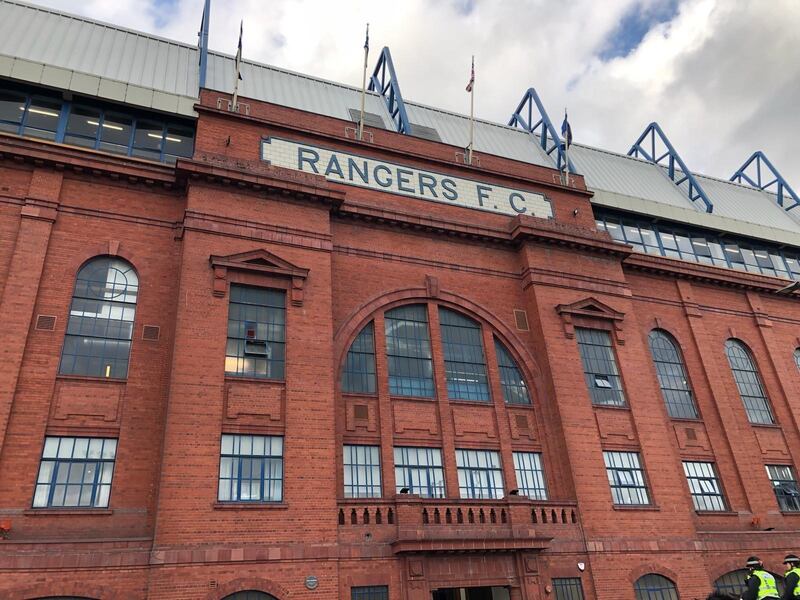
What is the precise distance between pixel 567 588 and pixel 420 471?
560cm

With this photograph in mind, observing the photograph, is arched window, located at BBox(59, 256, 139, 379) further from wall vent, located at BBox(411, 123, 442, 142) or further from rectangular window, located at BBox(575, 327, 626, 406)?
wall vent, located at BBox(411, 123, 442, 142)

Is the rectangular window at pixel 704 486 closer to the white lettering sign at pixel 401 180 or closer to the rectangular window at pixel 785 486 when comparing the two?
the rectangular window at pixel 785 486

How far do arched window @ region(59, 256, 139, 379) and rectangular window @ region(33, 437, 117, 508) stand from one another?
1953mm

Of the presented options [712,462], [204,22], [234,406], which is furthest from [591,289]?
[204,22]

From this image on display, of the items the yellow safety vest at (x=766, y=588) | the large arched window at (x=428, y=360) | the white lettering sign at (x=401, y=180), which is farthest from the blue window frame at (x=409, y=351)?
the yellow safety vest at (x=766, y=588)

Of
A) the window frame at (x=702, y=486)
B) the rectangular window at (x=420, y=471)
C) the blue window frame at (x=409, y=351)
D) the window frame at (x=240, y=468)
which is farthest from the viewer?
the window frame at (x=702, y=486)

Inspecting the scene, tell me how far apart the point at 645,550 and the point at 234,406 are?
13915mm

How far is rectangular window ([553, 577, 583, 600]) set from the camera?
60.6 feet

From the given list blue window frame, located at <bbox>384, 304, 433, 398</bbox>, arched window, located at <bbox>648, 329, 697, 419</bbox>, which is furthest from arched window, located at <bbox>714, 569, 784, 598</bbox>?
blue window frame, located at <bbox>384, 304, 433, 398</bbox>

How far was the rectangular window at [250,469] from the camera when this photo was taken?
53.7 ft

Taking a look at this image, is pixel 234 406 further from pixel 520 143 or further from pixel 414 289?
pixel 520 143

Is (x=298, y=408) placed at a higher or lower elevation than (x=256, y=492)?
higher

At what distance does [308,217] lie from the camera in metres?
20.8

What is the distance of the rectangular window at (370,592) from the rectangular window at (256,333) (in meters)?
6.29
